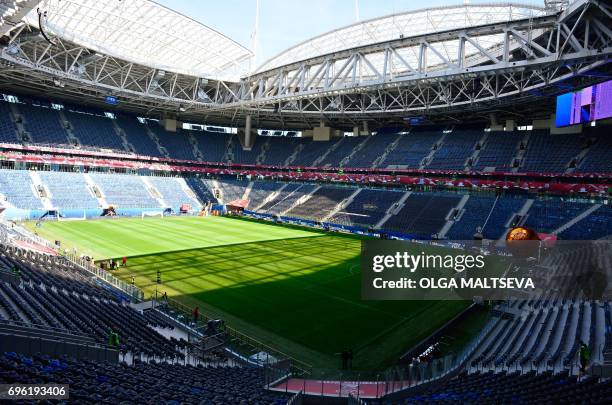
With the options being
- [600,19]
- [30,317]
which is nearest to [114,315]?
[30,317]

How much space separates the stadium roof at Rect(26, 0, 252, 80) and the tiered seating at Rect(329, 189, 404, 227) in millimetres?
23252

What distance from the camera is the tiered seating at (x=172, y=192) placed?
200 ft

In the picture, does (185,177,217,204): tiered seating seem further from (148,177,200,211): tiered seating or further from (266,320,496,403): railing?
(266,320,496,403): railing

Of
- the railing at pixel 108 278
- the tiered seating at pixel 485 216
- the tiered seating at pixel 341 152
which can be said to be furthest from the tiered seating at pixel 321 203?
the railing at pixel 108 278

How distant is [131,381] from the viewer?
29.6ft

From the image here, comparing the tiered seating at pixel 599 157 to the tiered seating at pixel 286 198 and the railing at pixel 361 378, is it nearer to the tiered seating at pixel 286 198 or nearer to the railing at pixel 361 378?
the tiered seating at pixel 286 198

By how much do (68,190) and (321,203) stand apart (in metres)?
34.6

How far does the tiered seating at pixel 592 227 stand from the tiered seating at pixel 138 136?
6060 cm

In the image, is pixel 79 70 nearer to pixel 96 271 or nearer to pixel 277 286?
pixel 96 271

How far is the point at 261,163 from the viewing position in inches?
3000

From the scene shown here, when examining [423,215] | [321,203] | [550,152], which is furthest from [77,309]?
[550,152]

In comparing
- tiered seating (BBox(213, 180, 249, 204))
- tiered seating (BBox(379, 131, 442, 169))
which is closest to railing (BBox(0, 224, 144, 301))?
tiered seating (BBox(213, 180, 249, 204))

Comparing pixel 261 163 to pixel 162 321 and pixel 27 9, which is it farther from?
pixel 162 321

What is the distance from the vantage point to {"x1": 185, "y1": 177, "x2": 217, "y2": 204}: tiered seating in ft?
216
